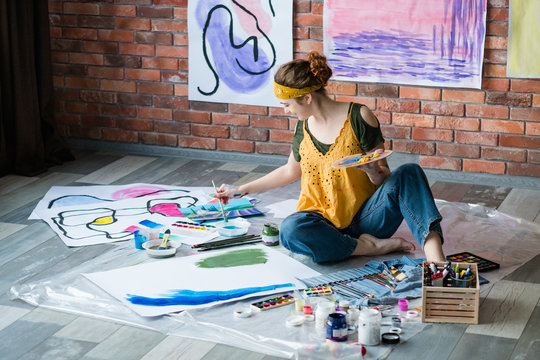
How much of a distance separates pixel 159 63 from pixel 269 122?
71cm

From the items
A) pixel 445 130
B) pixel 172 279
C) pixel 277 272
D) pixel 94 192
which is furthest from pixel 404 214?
pixel 94 192

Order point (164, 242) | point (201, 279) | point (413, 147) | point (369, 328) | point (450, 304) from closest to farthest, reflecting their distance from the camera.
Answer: point (369, 328)
point (450, 304)
point (201, 279)
point (164, 242)
point (413, 147)

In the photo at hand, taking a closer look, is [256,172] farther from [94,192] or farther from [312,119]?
[312,119]

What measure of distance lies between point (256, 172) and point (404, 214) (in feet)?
4.89

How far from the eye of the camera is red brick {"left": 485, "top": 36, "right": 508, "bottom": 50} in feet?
12.6

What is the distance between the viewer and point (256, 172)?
426cm

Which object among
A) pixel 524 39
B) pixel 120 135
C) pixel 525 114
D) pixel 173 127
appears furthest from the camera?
pixel 120 135

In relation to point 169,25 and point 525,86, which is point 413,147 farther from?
point 169,25

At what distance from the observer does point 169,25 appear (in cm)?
441

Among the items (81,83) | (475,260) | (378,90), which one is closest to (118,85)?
(81,83)

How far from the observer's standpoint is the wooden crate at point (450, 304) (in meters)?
2.49

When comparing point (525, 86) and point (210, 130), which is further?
point (210, 130)

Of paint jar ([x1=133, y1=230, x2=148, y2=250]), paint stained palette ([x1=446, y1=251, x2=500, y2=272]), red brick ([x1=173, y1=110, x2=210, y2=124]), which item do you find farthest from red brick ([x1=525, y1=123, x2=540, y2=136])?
paint jar ([x1=133, y1=230, x2=148, y2=250])

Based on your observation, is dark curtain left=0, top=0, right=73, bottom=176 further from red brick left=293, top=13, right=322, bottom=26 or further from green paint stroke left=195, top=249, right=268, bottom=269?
green paint stroke left=195, top=249, right=268, bottom=269
